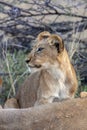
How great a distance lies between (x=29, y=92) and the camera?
18.1ft

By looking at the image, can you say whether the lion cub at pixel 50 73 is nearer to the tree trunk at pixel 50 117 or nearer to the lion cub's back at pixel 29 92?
the lion cub's back at pixel 29 92

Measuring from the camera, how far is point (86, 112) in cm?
296

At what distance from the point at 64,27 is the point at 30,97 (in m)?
2.90

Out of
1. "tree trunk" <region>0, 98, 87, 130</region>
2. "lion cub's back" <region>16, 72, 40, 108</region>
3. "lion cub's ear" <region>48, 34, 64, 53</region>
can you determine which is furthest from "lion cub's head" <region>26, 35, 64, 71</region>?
"tree trunk" <region>0, 98, 87, 130</region>

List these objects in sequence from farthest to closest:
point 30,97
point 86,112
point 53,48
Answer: point 30,97, point 53,48, point 86,112

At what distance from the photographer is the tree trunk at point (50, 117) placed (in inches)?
116

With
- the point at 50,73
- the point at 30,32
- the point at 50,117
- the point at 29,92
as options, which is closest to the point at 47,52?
the point at 50,73

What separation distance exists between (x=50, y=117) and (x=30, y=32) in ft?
16.1

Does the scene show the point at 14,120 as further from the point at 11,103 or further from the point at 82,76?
the point at 82,76

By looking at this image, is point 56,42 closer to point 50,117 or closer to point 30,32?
point 50,117

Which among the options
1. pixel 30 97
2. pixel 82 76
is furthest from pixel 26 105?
pixel 82 76

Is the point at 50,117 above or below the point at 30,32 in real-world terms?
above

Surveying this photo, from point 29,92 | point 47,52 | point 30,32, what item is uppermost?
point 47,52

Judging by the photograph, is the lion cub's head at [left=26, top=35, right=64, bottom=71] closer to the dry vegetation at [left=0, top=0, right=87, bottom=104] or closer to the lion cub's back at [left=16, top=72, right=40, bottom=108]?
the lion cub's back at [left=16, top=72, right=40, bottom=108]
